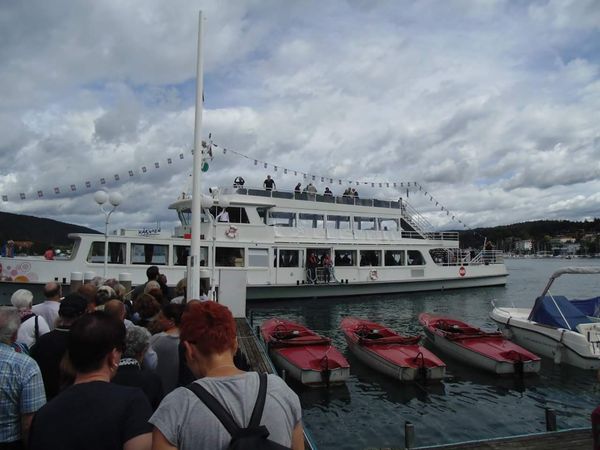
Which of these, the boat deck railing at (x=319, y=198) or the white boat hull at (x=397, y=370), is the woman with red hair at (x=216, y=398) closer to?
the white boat hull at (x=397, y=370)

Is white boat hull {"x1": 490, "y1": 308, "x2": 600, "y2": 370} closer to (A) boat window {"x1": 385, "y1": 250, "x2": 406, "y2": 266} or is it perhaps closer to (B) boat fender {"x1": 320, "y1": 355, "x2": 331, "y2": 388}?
(B) boat fender {"x1": 320, "y1": 355, "x2": 331, "y2": 388}

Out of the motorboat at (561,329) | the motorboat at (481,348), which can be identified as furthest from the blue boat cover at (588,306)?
the motorboat at (481,348)

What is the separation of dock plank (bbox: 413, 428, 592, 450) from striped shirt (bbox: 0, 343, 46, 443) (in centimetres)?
449

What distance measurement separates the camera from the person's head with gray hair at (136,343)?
10.4ft

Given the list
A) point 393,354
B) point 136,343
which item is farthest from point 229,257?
point 136,343

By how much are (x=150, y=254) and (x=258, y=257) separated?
4889mm

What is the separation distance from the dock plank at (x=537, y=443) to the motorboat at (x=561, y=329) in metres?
6.29

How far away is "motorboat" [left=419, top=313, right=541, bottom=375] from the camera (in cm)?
1047

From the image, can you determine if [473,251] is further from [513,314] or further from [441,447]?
[441,447]

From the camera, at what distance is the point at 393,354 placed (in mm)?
10562

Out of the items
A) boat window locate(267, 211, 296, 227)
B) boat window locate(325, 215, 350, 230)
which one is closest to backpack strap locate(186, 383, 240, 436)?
boat window locate(267, 211, 296, 227)

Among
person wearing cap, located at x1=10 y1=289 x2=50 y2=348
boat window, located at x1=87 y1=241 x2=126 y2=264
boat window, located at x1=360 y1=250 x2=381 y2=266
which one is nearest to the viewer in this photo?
person wearing cap, located at x1=10 y1=289 x2=50 y2=348

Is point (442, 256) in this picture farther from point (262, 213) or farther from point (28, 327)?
point (28, 327)

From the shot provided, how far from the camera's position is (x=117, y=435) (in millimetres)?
1911
